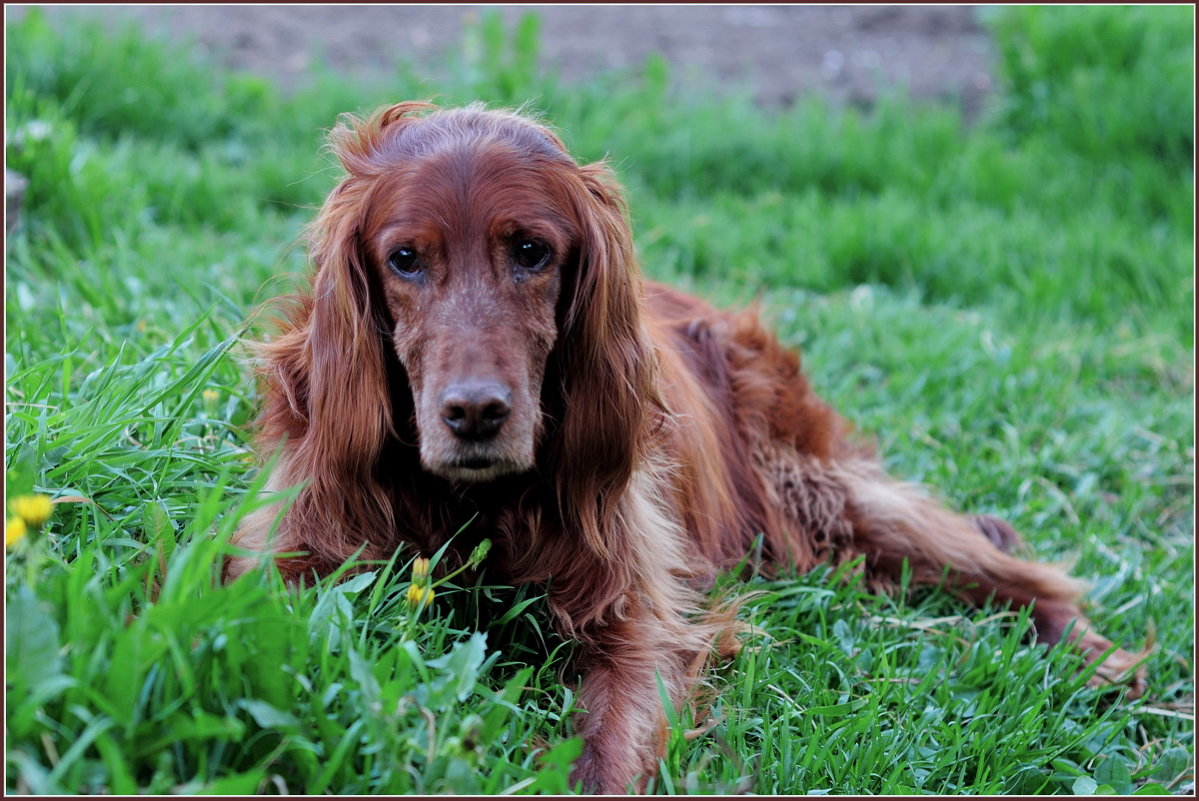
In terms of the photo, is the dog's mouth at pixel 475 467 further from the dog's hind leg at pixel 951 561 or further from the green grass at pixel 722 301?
the dog's hind leg at pixel 951 561

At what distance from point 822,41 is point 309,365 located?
6842mm

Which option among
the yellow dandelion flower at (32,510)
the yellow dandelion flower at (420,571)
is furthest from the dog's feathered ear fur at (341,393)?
the yellow dandelion flower at (32,510)

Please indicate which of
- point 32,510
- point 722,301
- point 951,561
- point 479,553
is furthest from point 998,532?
point 32,510

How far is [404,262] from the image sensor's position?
2.47 m

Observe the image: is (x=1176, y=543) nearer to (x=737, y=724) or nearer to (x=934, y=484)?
(x=934, y=484)

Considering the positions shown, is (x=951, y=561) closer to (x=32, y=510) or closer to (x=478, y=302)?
(x=478, y=302)

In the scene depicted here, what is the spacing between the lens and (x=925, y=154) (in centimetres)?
711

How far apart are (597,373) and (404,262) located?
19.8 inches

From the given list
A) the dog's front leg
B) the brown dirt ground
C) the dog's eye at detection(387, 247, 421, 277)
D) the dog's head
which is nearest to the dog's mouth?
the dog's head

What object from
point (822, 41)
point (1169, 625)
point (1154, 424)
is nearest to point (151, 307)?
point (1169, 625)

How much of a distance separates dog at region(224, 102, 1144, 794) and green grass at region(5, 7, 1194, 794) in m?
0.12

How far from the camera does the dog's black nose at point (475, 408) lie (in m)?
2.25

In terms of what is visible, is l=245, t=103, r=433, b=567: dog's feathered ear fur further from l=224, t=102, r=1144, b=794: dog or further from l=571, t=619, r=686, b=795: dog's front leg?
l=571, t=619, r=686, b=795: dog's front leg

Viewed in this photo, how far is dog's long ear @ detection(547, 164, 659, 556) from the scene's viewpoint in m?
2.61
